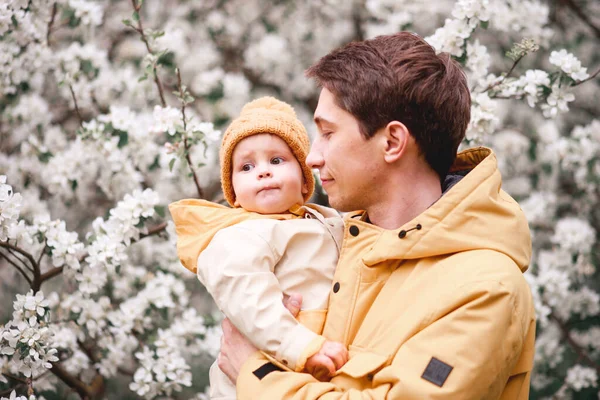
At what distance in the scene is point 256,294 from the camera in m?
1.81

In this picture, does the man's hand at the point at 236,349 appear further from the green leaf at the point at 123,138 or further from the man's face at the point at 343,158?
the green leaf at the point at 123,138

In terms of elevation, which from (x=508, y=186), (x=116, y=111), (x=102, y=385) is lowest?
(x=508, y=186)

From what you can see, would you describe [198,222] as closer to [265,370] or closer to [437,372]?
[265,370]

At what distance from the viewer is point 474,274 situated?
5.41ft

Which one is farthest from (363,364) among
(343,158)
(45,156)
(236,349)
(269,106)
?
(45,156)

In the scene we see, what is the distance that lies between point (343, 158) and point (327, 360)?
0.55m

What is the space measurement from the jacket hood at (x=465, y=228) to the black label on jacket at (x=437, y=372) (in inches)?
11.7

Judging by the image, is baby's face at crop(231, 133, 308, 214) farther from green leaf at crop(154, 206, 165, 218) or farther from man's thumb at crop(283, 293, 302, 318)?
green leaf at crop(154, 206, 165, 218)

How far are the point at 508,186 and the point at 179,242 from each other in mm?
3303

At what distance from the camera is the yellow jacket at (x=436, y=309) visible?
157 cm

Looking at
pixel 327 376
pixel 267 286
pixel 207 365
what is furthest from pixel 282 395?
pixel 207 365

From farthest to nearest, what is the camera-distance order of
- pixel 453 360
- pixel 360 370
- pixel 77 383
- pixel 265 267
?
pixel 77 383 < pixel 265 267 < pixel 360 370 < pixel 453 360

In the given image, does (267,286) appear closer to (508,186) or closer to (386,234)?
(386,234)

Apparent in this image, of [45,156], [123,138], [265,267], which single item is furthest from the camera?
[45,156]
